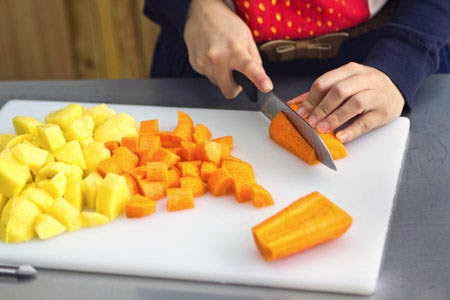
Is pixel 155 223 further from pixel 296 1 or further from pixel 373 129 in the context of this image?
pixel 296 1

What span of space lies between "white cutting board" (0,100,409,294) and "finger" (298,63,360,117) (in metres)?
0.08

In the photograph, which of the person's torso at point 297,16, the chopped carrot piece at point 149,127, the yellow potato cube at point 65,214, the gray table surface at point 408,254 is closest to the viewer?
the gray table surface at point 408,254

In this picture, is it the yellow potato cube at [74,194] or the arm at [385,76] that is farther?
the arm at [385,76]

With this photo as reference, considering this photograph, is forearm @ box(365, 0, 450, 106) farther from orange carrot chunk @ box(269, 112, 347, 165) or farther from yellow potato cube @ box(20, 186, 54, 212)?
yellow potato cube @ box(20, 186, 54, 212)

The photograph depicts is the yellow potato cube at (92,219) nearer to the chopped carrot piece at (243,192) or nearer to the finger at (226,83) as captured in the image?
the chopped carrot piece at (243,192)

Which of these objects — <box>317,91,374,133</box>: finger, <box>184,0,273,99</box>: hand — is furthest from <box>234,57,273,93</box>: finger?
<box>317,91,374,133</box>: finger

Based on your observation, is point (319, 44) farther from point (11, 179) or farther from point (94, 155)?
point (11, 179)

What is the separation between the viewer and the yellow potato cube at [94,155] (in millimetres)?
1327

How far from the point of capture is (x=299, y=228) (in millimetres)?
1146

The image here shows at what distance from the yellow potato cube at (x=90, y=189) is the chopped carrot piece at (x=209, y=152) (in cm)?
16

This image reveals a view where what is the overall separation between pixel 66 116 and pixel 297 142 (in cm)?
36

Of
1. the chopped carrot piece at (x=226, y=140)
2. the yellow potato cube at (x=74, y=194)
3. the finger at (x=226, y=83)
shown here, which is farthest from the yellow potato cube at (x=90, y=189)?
the finger at (x=226, y=83)

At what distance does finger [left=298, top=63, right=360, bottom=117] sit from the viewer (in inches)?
55.5

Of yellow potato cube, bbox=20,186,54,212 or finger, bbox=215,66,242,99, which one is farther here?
finger, bbox=215,66,242,99
